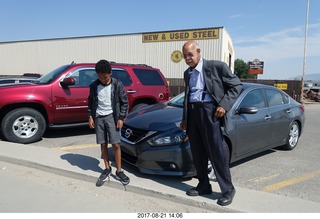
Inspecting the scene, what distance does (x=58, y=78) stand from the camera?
262 inches

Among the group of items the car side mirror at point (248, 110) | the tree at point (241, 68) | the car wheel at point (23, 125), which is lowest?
the car wheel at point (23, 125)

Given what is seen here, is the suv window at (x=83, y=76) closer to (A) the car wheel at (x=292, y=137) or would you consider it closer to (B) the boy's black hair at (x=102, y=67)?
(B) the boy's black hair at (x=102, y=67)

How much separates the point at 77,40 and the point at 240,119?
28.1 metres

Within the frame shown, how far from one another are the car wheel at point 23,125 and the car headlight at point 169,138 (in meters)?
3.35

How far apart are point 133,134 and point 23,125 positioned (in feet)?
10.2

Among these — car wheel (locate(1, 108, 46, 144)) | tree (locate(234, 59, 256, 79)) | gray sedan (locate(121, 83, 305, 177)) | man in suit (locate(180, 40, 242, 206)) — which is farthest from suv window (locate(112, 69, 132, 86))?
tree (locate(234, 59, 256, 79))

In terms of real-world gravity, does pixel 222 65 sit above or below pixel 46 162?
above

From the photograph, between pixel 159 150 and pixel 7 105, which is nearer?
pixel 159 150

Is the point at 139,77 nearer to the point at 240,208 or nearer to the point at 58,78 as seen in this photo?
the point at 58,78

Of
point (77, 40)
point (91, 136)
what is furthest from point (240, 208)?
point (77, 40)

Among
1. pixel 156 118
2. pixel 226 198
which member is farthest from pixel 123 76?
pixel 226 198

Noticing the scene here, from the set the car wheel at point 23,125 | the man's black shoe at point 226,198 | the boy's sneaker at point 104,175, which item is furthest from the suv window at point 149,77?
the man's black shoe at point 226,198

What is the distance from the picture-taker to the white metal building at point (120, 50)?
2397 cm

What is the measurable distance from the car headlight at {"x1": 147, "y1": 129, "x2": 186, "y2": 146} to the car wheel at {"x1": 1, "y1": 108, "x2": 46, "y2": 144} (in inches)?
132
